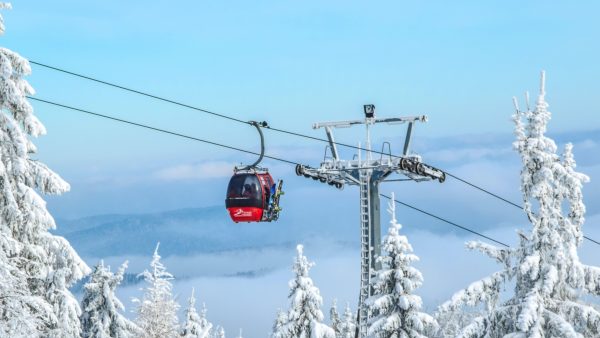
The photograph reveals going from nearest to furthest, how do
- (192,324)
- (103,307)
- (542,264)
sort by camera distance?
(542,264), (103,307), (192,324)

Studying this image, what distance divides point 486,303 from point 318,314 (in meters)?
16.5

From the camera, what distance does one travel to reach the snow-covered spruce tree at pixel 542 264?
28.1m

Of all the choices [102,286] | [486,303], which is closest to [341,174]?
[102,286]

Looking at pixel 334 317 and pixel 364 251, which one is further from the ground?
pixel 364 251

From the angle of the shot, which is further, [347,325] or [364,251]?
[347,325]

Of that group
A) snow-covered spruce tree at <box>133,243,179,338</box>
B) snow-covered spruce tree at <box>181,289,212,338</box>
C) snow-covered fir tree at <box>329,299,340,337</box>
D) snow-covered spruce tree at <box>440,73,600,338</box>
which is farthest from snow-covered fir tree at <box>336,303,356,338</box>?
snow-covered spruce tree at <box>440,73,600,338</box>

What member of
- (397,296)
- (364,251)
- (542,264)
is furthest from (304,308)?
(542,264)

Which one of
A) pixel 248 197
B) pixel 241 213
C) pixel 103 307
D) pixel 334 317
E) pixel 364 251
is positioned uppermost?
pixel 248 197

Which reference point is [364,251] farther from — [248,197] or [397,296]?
[248,197]

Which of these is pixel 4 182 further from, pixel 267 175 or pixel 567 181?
pixel 567 181

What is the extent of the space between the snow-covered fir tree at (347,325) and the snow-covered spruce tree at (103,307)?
75.4 ft

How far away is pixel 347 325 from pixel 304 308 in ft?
85.0

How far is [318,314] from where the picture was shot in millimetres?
44469

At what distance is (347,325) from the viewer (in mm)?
70125
